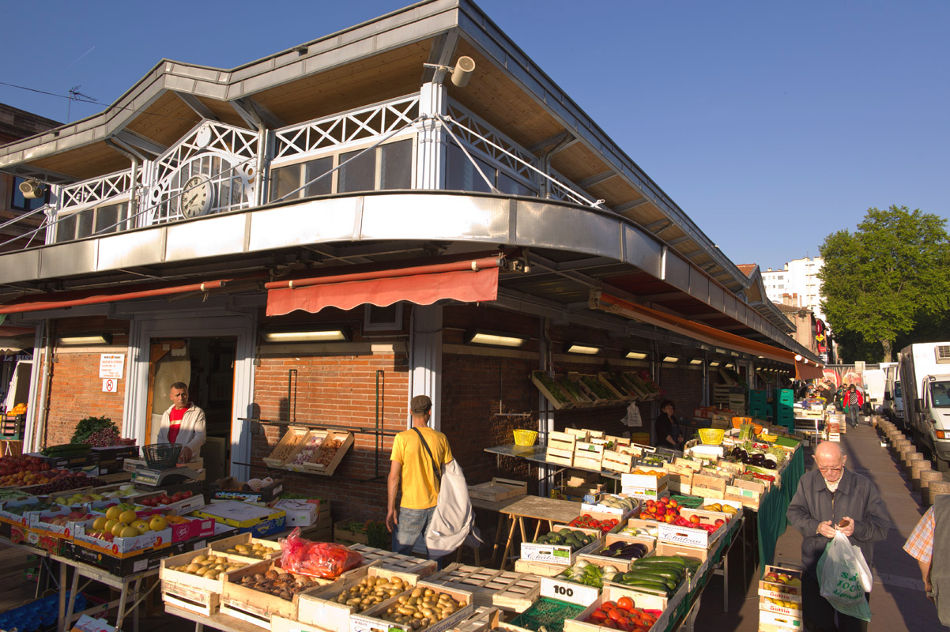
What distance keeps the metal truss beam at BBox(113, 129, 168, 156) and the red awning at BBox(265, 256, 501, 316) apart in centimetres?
655

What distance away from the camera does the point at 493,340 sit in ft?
26.9

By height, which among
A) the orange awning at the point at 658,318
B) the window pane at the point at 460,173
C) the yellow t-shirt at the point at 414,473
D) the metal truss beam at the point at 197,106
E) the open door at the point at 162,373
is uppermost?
the metal truss beam at the point at 197,106

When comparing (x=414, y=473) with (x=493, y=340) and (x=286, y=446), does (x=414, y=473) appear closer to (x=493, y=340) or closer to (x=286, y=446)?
(x=493, y=340)

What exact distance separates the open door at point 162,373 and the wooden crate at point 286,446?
11.7 feet

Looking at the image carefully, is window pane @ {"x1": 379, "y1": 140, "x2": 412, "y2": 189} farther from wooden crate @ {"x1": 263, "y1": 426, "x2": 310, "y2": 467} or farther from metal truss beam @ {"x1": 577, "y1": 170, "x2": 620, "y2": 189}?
metal truss beam @ {"x1": 577, "y1": 170, "x2": 620, "y2": 189}

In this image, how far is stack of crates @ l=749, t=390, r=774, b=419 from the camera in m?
21.6

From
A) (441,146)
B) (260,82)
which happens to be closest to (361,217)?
(441,146)

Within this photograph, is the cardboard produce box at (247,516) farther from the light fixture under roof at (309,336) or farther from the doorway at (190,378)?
the doorway at (190,378)

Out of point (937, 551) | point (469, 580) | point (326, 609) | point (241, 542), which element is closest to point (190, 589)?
point (241, 542)

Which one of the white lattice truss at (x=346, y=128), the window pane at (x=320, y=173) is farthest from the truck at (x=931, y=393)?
the window pane at (x=320, y=173)

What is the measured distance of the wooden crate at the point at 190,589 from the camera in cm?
410

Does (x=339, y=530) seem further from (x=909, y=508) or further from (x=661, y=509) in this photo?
(x=909, y=508)

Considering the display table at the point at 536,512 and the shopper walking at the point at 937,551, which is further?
the display table at the point at 536,512

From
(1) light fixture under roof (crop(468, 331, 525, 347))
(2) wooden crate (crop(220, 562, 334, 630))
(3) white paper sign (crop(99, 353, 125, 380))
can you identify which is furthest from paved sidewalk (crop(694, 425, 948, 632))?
(3) white paper sign (crop(99, 353, 125, 380))
